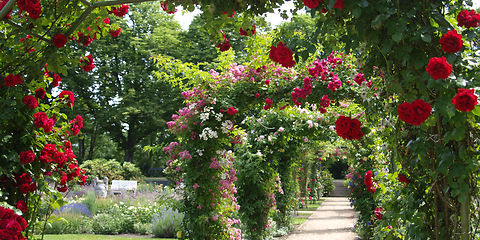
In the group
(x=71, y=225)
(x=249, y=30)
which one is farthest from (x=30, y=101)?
(x=71, y=225)

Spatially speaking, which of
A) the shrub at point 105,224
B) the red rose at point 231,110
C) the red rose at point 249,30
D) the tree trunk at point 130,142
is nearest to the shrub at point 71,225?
the shrub at point 105,224

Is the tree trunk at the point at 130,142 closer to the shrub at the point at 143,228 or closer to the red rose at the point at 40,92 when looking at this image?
the shrub at the point at 143,228

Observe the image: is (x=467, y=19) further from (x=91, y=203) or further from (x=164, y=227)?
(x=91, y=203)

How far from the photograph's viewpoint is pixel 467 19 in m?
1.89

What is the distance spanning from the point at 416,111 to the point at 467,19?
2.06 feet

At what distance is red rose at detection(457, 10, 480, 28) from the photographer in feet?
6.19

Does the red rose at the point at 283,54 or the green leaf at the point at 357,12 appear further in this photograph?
the red rose at the point at 283,54

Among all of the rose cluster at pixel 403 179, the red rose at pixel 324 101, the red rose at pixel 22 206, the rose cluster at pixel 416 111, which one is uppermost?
the red rose at pixel 324 101

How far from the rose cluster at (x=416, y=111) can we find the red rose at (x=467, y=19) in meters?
0.55

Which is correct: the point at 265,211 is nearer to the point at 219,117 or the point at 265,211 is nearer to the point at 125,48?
the point at 219,117

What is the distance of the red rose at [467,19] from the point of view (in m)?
1.89

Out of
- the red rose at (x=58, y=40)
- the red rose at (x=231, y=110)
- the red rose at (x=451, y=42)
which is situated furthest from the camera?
the red rose at (x=231, y=110)

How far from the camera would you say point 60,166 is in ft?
10.5

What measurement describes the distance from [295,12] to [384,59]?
0.66 metres
